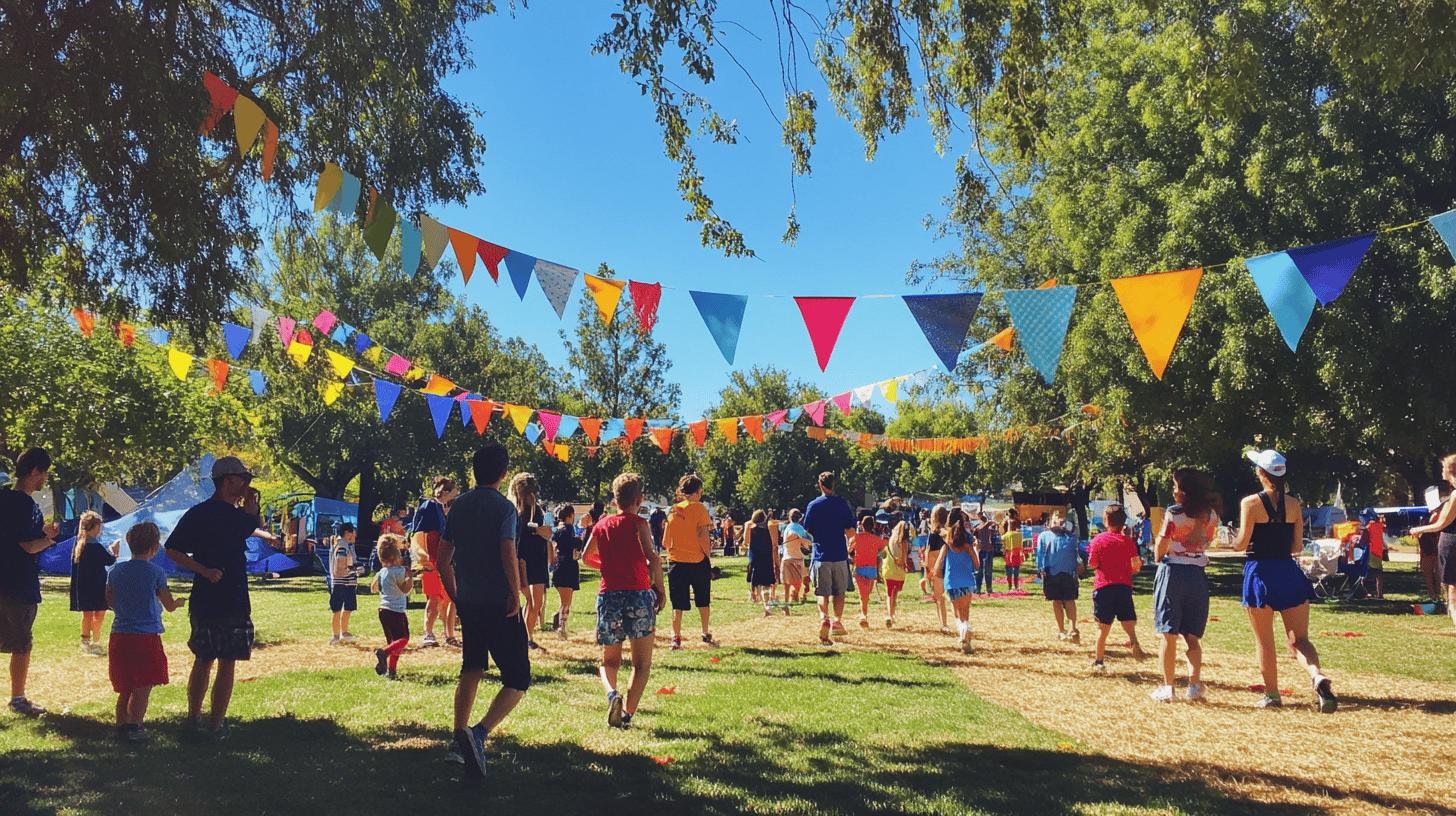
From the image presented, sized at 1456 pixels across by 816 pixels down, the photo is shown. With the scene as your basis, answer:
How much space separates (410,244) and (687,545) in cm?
395

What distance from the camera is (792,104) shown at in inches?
296

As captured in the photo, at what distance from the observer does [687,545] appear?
916 cm

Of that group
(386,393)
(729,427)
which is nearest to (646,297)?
(386,393)

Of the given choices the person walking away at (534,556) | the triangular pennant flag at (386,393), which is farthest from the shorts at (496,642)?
the triangular pennant flag at (386,393)

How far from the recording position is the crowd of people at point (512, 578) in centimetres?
477

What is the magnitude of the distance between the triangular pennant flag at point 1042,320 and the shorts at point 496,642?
5.06 m

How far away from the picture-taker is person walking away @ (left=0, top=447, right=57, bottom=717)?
588 centimetres

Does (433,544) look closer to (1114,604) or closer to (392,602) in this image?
(392,602)

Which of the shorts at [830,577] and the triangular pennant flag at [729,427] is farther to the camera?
the triangular pennant flag at [729,427]

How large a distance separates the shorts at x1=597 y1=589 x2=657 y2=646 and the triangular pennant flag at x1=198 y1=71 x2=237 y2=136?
4421 millimetres

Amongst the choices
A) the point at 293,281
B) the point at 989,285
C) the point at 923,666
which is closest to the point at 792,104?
the point at 923,666

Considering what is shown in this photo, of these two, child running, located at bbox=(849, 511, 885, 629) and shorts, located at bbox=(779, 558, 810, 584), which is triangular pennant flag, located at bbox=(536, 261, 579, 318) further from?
shorts, located at bbox=(779, 558, 810, 584)

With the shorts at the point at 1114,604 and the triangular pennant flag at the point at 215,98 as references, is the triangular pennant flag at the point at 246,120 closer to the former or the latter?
the triangular pennant flag at the point at 215,98

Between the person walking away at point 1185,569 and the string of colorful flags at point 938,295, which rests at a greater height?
the string of colorful flags at point 938,295
